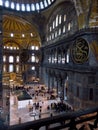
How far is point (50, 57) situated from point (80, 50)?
14558mm

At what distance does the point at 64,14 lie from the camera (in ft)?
91.5

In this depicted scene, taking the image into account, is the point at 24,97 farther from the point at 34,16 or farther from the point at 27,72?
the point at 27,72

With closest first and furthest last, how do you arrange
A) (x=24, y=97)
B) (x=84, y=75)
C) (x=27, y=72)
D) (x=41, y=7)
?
(x=84, y=75) < (x=24, y=97) < (x=41, y=7) < (x=27, y=72)

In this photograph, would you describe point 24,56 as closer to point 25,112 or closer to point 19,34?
point 19,34

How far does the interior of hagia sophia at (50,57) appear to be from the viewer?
19125 millimetres

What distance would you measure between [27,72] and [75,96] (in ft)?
85.7

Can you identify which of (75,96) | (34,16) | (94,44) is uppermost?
(34,16)

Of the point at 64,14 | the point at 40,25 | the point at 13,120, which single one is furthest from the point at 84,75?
the point at 40,25

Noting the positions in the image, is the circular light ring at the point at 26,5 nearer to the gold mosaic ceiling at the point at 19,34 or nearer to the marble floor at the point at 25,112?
the gold mosaic ceiling at the point at 19,34

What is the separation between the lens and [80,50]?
1953 centimetres

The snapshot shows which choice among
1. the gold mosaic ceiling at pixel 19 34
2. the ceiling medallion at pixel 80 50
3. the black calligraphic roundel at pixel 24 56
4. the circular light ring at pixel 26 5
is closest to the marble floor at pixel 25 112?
the ceiling medallion at pixel 80 50

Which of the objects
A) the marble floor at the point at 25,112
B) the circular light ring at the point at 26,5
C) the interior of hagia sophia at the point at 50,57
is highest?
the circular light ring at the point at 26,5

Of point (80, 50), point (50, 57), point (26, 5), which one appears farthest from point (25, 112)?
point (26, 5)

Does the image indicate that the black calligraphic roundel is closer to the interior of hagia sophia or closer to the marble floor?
the interior of hagia sophia
